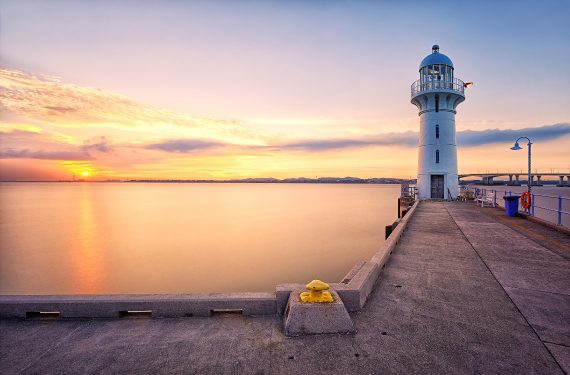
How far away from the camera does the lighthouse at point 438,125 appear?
957 inches

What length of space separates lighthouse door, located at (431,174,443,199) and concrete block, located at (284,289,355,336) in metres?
24.1

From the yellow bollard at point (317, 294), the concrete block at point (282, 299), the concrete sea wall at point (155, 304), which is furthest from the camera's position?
the concrete block at point (282, 299)

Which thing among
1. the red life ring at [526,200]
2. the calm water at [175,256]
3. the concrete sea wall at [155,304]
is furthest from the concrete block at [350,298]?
the red life ring at [526,200]

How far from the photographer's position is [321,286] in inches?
163

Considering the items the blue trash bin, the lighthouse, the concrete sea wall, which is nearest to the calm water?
→ the lighthouse

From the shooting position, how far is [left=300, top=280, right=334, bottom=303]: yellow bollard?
406cm

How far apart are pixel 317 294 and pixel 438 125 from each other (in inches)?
970

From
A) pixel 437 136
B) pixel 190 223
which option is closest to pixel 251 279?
pixel 437 136

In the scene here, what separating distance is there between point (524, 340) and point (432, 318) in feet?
3.42

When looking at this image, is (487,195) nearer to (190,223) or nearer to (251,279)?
(251,279)

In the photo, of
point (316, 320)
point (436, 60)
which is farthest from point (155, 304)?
point (436, 60)

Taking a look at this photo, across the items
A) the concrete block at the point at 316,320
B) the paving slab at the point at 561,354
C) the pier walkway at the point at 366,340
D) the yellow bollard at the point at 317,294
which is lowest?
the paving slab at the point at 561,354

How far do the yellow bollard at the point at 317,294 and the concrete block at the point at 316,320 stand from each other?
0.30ft

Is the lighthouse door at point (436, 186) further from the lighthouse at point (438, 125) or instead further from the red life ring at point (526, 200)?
the red life ring at point (526, 200)
